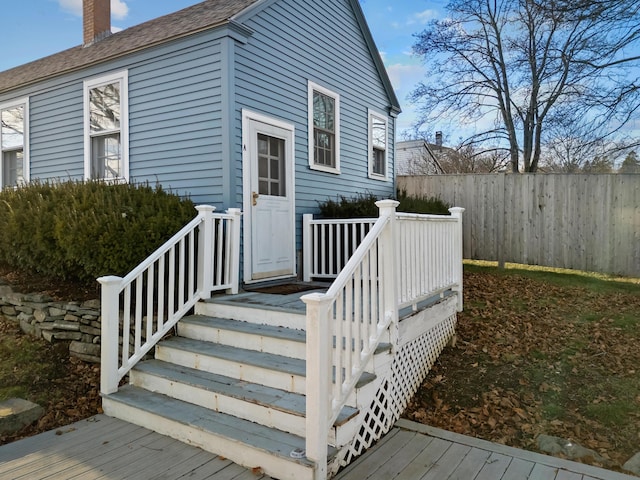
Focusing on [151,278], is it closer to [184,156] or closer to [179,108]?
[184,156]

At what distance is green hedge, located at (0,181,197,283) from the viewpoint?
4.39 meters

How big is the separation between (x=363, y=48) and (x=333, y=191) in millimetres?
3091

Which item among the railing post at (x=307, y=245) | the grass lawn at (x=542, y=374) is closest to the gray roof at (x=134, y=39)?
the railing post at (x=307, y=245)

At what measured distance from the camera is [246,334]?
147 inches

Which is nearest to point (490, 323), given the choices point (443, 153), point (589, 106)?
point (589, 106)

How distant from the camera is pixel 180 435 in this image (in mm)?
3082

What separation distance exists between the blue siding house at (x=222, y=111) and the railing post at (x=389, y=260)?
2462 mm

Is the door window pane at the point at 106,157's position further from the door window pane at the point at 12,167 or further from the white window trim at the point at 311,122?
the white window trim at the point at 311,122

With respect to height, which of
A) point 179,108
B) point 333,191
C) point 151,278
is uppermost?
point 179,108

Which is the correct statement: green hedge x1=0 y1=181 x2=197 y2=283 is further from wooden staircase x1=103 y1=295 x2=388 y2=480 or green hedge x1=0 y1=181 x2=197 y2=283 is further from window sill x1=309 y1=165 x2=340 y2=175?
window sill x1=309 y1=165 x2=340 y2=175

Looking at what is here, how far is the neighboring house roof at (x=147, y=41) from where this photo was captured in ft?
18.4

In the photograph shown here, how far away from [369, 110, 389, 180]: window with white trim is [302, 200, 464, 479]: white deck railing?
138 inches

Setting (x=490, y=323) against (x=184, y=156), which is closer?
(x=490, y=323)

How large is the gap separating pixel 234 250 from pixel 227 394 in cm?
204
